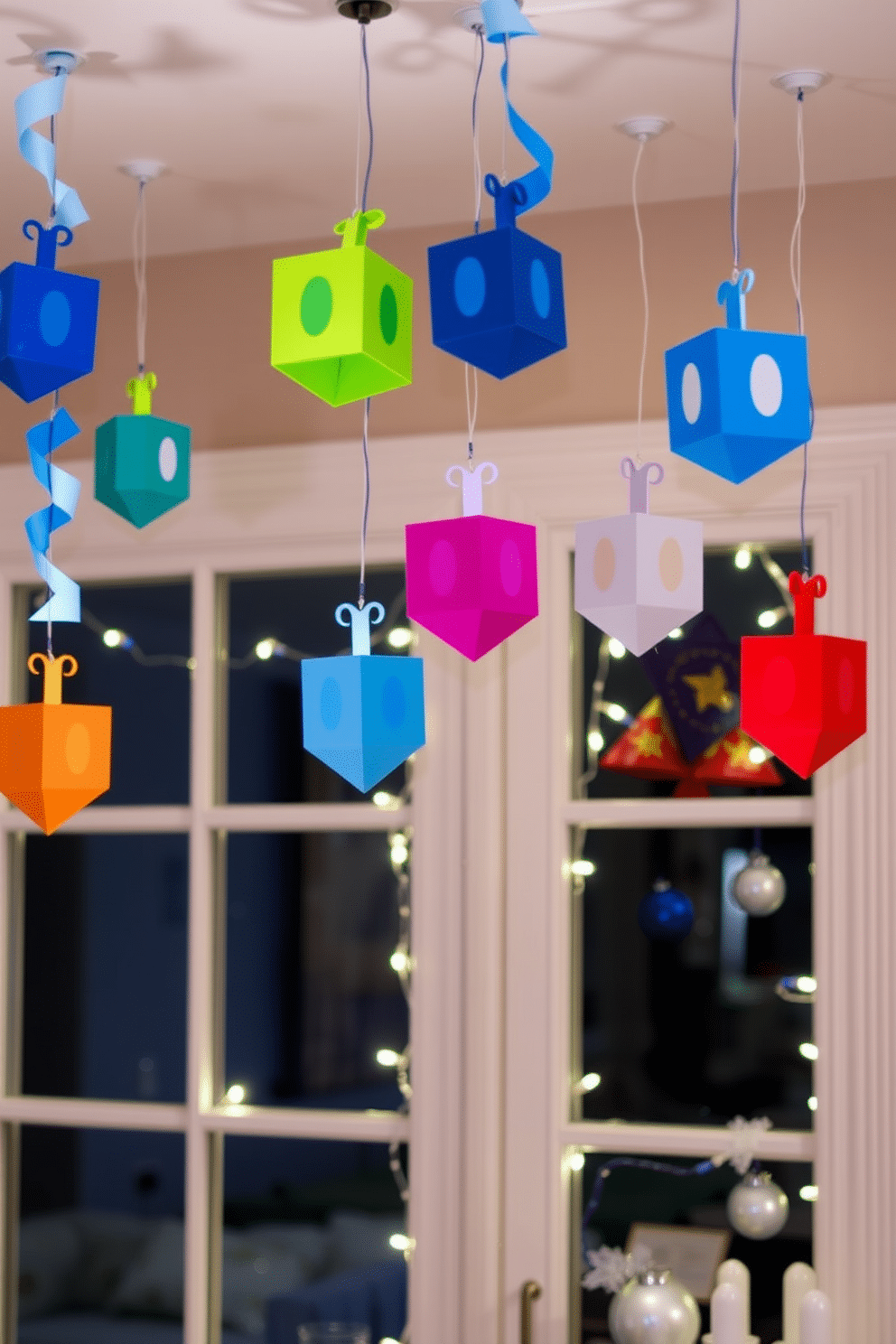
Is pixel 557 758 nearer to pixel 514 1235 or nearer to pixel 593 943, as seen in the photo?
pixel 593 943

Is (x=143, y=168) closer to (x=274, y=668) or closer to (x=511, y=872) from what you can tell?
(x=274, y=668)

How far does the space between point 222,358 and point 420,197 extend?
483 mm

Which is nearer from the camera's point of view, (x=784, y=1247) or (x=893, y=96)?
(x=893, y=96)

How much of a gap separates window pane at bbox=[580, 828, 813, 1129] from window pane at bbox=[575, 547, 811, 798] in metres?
0.08

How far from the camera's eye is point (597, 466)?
264cm

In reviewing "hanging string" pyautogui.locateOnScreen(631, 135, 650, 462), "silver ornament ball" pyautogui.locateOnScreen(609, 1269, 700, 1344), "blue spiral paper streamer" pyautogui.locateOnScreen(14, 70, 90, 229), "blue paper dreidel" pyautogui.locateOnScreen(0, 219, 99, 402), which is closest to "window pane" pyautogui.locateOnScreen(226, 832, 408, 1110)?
"silver ornament ball" pyautogui.locateOnScreen(609, 1269, 700, 1344)

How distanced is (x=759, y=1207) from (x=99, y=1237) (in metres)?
1.22

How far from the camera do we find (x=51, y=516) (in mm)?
1948

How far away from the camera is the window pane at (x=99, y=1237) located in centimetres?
286

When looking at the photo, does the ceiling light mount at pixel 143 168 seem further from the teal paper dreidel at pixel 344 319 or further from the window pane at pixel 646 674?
the window pane at pixel 646 674

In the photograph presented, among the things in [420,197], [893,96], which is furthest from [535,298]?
[420,197]

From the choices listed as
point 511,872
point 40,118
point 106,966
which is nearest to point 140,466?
point 40,118

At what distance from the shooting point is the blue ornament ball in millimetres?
2602

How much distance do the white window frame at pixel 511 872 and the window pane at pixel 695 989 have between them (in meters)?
0.05
